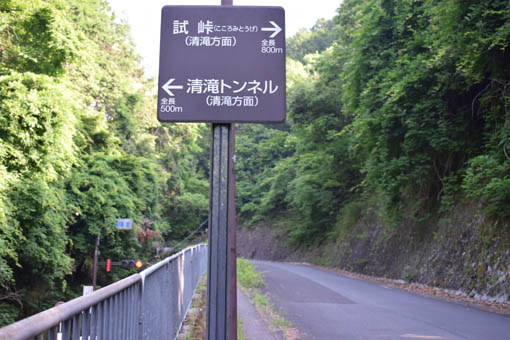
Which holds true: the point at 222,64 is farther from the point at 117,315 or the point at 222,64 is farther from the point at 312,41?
the point at 312,41

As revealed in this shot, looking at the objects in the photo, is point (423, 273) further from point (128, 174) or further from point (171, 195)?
point (171, 195)

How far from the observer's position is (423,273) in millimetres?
15391

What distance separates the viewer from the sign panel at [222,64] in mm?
3627

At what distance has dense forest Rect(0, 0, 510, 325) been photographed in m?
11.7

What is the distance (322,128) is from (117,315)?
23.7 m

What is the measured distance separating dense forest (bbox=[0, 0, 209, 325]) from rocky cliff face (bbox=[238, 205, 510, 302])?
38.2ft

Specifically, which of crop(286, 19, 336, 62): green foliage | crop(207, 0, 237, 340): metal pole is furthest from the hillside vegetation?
crop(286, 19, 336, 62): green foliage

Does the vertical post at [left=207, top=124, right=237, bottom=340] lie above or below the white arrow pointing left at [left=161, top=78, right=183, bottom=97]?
below

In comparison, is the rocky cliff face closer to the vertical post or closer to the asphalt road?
the asphalt road

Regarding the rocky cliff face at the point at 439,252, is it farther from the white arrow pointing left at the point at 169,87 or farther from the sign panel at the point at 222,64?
the white arrow pointing left at the point at 169,87

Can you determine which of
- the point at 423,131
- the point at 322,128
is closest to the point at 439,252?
the point at 423,131

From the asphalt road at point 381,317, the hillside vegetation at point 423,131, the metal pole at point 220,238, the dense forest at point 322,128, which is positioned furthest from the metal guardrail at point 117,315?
the hillside vegetation at point 423,131

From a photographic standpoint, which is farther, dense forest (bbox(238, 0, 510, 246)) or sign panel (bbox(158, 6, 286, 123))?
dense forest (bbox(238, 0, 510, 246))

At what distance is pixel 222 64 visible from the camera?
147 inches
